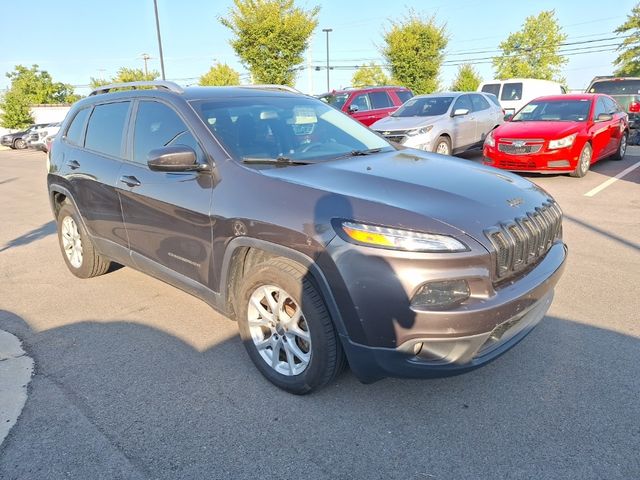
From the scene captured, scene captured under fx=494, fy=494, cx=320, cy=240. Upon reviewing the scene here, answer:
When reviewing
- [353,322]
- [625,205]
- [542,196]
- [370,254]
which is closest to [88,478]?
[353,322]

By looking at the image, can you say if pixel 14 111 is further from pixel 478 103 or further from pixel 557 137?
pixel 557 137

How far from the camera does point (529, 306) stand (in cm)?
269

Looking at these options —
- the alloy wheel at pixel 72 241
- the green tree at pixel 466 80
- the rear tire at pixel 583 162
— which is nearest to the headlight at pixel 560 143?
the rear tire at pixel 583 162

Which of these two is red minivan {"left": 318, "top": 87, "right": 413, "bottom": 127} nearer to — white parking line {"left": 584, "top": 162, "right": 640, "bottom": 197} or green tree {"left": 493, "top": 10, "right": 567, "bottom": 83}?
white parking line {"left": 584, "top": 162, "right": 640, "bottom": 197}

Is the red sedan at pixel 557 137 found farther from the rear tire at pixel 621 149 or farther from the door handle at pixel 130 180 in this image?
the door handle at pixel 130 180

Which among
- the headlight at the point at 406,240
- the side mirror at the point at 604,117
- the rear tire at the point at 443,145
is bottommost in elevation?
the rear tire at the point at 443,145

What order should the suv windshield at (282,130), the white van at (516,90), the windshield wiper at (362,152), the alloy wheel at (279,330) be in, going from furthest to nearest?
the white van at (516,90)
the windshield wiper at (362,152)
the suv windshield at (282,130)
the alloy wheel at (279,330)

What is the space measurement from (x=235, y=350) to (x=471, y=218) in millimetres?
1887

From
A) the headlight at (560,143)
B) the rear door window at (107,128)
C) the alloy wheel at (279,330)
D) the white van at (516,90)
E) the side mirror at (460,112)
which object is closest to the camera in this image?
the alloy wheel at (279,330)

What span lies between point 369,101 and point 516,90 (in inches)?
249

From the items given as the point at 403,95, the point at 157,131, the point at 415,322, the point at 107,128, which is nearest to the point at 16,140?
the point at 403,95

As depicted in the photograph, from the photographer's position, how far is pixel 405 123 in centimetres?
1070

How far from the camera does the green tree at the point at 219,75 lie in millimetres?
32531

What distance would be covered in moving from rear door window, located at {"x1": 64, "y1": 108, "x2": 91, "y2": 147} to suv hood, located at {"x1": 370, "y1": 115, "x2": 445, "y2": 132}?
6.96 m
